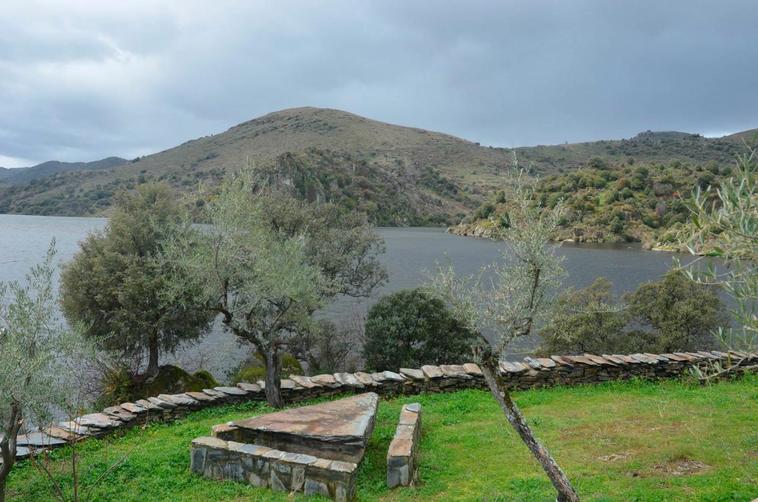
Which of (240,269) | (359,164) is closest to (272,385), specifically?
(240,269)

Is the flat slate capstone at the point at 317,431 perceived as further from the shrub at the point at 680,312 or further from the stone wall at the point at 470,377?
the shrub at the point at 680,312

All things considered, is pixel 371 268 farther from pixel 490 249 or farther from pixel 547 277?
pixel 490 249

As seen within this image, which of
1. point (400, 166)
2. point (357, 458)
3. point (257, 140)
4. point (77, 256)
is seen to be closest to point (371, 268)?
point (77, 256)

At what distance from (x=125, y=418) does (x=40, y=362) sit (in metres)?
4.18

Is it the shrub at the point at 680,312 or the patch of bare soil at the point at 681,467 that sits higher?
the shrub at the point at 680,312

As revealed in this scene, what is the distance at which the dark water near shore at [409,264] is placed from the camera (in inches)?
1033

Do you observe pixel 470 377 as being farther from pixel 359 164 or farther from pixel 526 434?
pixel 359 164

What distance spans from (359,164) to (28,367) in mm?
105882

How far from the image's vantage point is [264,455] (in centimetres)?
810

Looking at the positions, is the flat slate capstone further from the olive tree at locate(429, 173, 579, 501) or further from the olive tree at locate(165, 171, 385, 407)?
the olive tree at locate(165, 171, 385, 407)

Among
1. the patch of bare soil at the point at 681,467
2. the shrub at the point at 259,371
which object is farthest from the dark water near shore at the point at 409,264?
the patch of bare soil at the point at 681,467

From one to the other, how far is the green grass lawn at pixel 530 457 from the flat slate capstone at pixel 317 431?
20.3 inches

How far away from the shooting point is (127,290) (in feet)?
56.9

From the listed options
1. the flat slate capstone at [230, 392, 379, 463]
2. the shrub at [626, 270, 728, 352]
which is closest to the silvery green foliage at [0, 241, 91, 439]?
the flat slate capstone at [230, 392, 379, 463]
